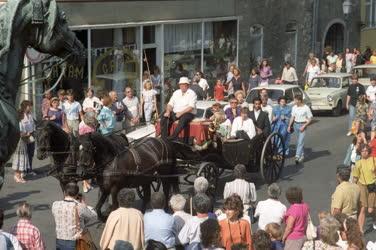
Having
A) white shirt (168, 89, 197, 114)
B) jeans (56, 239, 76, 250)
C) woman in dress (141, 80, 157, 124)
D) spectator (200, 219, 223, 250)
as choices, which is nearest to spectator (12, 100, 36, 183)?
white shirt (168, 89, 197, 114)

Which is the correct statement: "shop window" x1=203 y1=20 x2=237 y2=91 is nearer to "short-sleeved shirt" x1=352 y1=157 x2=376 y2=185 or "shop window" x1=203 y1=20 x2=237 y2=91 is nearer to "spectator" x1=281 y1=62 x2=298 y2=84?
"spectator" x1=281 y1=62 x2=298 y2=84

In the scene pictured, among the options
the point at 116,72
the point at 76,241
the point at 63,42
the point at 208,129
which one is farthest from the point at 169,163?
the point at 116,72

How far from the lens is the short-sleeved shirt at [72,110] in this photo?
739 inches

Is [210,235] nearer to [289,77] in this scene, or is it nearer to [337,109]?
[337,109]

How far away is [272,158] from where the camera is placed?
1612 cm

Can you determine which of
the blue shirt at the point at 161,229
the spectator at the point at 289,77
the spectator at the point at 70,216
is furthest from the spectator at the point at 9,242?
the spectator at the point at 289,77

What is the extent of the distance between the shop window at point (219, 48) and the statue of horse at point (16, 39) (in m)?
20.8

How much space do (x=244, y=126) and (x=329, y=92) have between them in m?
10.8

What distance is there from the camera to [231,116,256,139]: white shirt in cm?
1588

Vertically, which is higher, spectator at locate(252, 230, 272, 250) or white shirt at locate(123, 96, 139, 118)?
white shirt at locate(123, 96, 139, 118)

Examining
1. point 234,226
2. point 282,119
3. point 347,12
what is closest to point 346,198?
point 234,226

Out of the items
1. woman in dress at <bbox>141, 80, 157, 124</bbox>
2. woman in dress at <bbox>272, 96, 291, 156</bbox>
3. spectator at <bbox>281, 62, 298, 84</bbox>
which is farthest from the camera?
spectator at <bbox>281, 62, 298, 84</bbox>

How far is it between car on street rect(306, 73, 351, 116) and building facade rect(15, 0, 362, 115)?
3.55 m

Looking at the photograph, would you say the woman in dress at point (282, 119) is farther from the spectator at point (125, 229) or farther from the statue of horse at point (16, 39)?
the statue of horse at point (16, 39)
